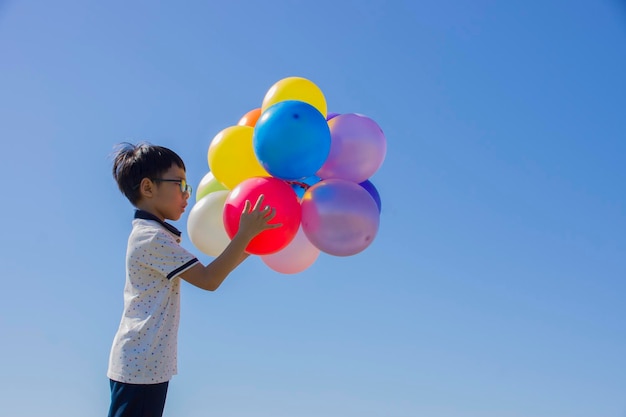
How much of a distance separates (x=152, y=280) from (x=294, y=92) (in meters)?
2.04

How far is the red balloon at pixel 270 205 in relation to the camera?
12.8ft

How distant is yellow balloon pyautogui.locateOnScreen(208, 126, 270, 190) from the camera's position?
183 inches

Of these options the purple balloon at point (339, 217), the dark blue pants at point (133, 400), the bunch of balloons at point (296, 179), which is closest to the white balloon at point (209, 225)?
the bunch of balloons at point (296, 179)

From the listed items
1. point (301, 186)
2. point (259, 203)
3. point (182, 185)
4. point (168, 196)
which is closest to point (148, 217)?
point (168, 196)

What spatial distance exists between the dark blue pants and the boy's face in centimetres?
102

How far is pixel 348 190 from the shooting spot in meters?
4.20

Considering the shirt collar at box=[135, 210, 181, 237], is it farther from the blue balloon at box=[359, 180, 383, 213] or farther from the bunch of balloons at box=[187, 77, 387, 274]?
the blue balloon at box=[359, 180, 383, 213]

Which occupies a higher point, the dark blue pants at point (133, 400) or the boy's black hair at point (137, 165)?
the boy's black hair at point (137, 165)

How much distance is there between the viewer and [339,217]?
13.3 ft

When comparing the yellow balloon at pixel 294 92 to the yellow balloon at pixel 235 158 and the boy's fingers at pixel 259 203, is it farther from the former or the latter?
the boy's fingers at pixel 259 203

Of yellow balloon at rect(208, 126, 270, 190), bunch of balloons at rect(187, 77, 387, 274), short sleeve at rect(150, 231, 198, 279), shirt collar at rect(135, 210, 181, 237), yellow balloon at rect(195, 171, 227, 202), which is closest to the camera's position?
short sleeve at rect(150, 231, 198, 279)

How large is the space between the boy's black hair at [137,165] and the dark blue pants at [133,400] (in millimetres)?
1113

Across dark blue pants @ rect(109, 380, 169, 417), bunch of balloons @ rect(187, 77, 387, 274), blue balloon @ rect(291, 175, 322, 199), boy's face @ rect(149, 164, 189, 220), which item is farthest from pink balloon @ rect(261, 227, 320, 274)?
dark blue pants @ rect(109, 380, 169, 417)

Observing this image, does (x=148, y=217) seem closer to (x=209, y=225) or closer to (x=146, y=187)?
(x=146, y=187)
